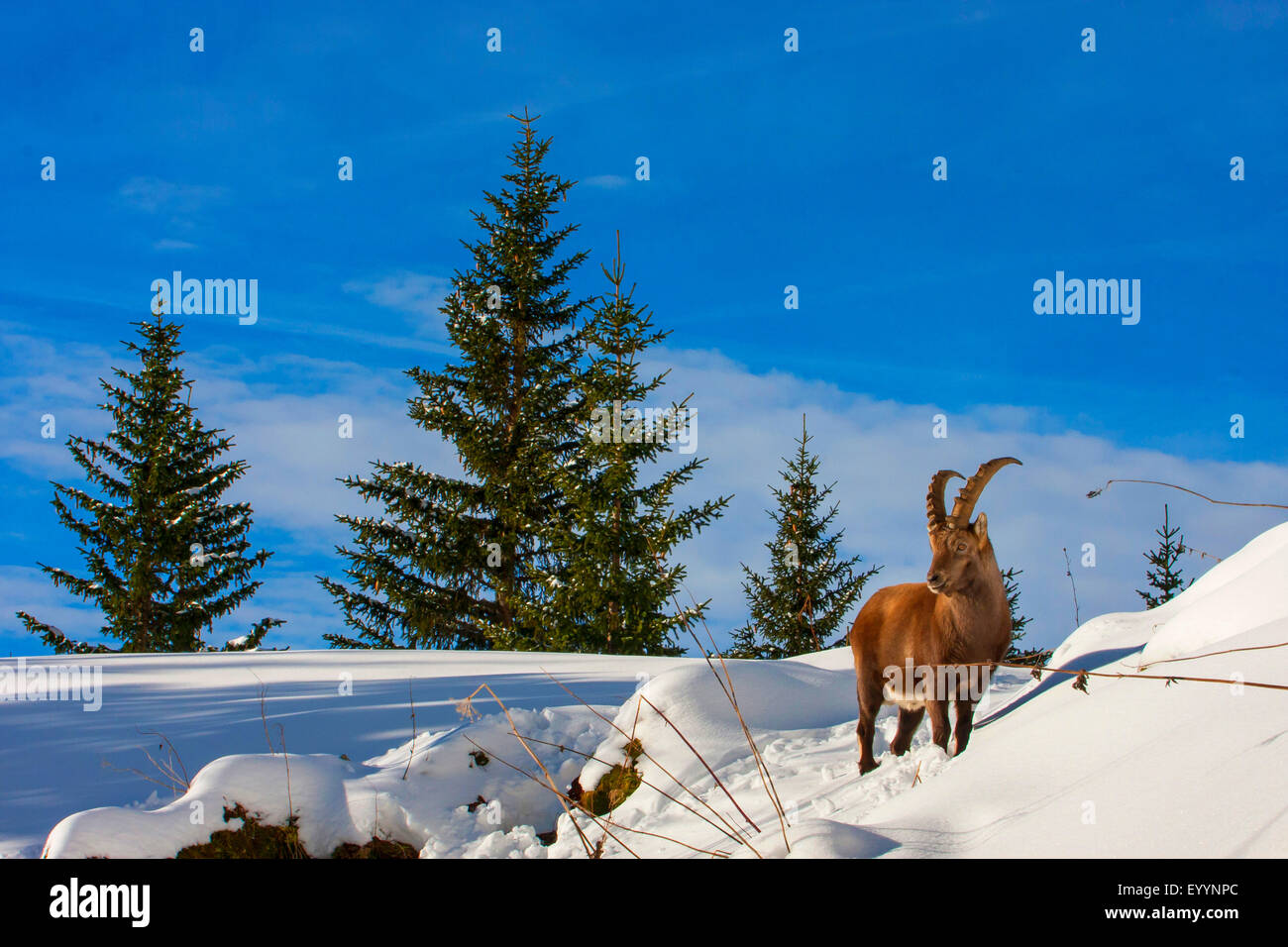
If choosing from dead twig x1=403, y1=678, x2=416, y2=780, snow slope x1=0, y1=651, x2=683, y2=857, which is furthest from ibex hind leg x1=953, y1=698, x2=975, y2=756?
dead twig x1=403, y1=678, x2=416, y2=780

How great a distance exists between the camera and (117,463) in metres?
22.9

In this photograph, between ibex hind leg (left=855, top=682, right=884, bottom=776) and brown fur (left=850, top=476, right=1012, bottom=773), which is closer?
brown fur (left=850, top=476, right=1012, bottom=773)

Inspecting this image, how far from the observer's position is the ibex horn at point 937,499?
5234 mm

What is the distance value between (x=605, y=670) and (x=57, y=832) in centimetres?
553

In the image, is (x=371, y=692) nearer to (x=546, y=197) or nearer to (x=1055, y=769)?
(x=1055, y=769)

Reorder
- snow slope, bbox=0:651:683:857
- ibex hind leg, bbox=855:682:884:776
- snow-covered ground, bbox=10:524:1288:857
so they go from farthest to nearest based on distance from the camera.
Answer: snow slope, bbox=0:651:683:857 < ibex hind leg, bbox=855:682:884:776 < snow-covered ground, bbox=10:524:1288:857

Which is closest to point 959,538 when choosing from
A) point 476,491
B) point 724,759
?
point 724,759

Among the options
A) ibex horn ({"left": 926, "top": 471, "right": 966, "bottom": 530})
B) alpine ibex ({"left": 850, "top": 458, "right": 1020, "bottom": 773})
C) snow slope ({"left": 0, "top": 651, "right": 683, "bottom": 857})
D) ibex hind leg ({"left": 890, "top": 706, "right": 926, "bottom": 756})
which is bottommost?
snow slope ({"left": 0, "top": 651, "right": 683, "bottom": 857})

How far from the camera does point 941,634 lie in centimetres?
515

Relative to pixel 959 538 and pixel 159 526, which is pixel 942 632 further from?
pixel 159 526

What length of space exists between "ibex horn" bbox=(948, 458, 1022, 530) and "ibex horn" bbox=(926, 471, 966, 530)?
61 mm

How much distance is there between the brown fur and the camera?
5.06 m

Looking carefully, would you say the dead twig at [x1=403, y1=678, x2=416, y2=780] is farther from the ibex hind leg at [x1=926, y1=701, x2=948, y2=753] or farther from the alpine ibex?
the ibex hind leg at [x1=926, y1=701, x2=948, y2=753]

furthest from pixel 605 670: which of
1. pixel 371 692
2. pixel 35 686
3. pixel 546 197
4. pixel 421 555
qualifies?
pixel 546 197
